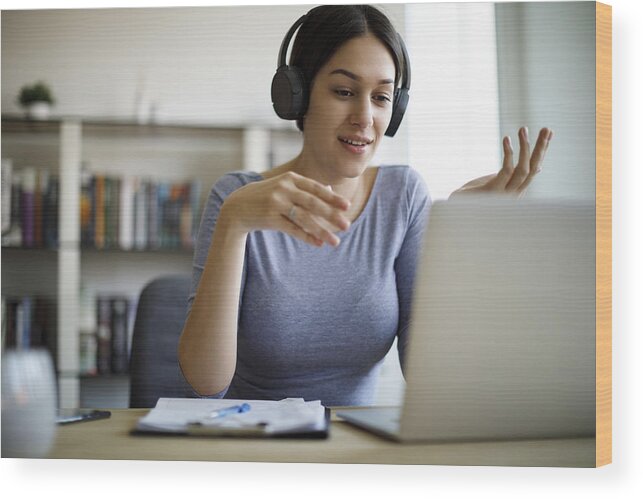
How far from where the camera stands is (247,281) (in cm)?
138

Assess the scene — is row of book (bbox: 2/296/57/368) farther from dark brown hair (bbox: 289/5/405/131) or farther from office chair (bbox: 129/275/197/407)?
dark brown hair (bbox: 289/5/405/131)

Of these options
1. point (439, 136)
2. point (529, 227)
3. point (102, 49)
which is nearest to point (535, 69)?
point (439, 136)

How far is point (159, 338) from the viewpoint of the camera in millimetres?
1430

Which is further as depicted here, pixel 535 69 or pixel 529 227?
pixel 535 69

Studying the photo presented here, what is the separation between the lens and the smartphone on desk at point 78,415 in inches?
51.1

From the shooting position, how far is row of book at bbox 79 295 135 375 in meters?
1.43

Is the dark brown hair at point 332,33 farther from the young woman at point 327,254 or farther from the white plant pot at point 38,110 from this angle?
the white plant pot at point 38,110

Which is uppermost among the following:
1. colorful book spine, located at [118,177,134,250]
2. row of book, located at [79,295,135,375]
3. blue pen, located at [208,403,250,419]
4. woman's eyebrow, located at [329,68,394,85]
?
woman's eyebrow, located at [329,68,394,85]

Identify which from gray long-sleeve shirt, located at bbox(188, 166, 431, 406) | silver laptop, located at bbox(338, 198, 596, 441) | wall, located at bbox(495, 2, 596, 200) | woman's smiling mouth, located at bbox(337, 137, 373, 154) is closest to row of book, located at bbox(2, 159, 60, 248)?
gray long-sleeve shirt, located at bbox(188, 166, 431, 406)

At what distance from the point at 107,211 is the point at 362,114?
47cm

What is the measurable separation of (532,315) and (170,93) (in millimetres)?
698

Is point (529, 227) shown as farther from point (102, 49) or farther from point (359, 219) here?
point (102, 49)

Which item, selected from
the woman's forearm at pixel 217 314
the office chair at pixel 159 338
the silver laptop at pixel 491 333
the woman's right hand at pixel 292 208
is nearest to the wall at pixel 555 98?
the silver laptop at pixel 491 333

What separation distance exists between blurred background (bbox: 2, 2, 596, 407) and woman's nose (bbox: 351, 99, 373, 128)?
47mm
